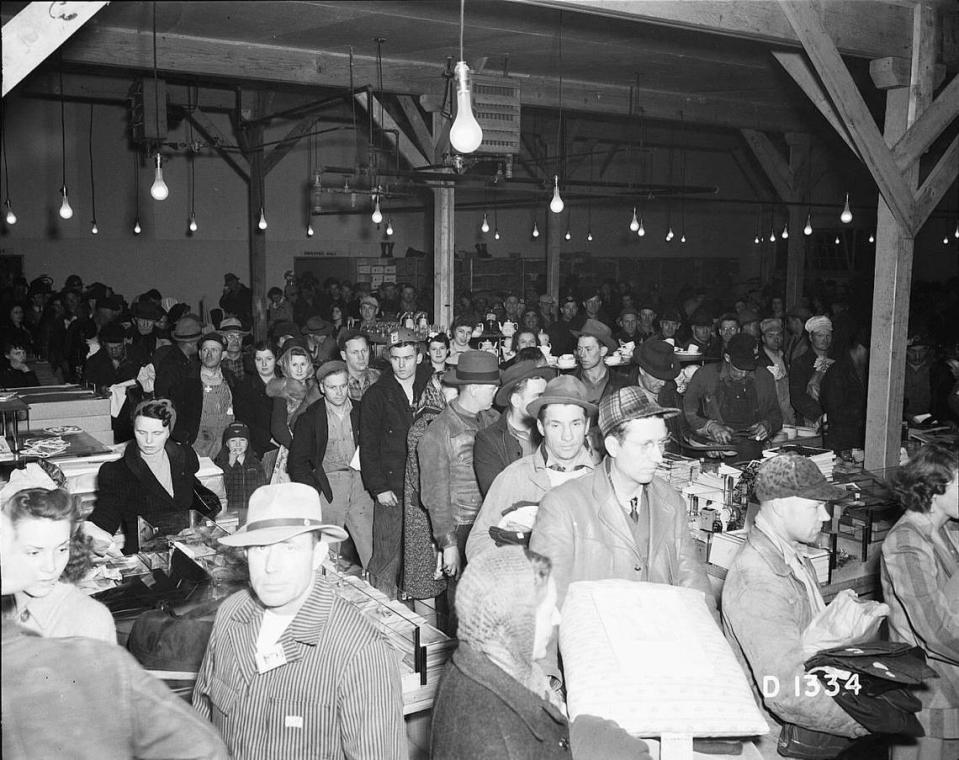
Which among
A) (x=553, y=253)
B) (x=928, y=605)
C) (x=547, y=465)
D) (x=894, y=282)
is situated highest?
(x=553, y=253)

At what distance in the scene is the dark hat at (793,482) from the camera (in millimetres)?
3217

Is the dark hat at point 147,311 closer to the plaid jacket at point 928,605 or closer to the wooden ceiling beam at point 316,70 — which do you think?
the wooden ceiling beam at point 316,70

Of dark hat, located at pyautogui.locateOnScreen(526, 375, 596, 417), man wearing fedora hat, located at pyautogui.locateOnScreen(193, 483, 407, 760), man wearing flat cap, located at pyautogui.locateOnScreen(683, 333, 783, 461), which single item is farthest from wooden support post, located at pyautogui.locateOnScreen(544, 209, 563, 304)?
man wearing fedora hat, located at pyautogui.locateOnScreen(193, 483, 407, 760)

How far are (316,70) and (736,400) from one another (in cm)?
571

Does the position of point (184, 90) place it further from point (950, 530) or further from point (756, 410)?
point (950, 530)

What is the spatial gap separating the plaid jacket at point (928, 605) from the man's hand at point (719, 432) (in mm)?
3518

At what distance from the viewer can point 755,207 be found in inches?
960

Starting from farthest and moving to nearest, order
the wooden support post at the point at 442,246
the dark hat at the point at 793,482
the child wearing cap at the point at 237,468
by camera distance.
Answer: the wooden support post at the point at 442,246
the child wearing cap at the point at 237,468
the dark hat at the point at 793,482

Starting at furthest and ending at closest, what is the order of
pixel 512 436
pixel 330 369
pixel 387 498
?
1. pixel 330 369
2. pixel 387 498
3. pixel 512 436

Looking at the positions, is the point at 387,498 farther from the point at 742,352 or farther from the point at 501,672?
the point at 501,672

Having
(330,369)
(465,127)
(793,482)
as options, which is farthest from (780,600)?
(330,369)

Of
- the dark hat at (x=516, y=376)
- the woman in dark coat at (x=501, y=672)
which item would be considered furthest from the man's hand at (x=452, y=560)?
the woman in dark coat at (x=501, y=672)

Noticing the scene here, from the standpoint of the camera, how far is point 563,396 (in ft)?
13.3

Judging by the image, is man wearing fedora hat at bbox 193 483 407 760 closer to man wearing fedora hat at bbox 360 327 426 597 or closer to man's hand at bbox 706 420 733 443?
man wearing fedora hat at bbox 360 327 426 597
